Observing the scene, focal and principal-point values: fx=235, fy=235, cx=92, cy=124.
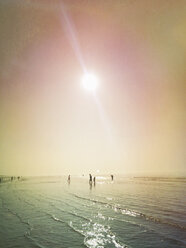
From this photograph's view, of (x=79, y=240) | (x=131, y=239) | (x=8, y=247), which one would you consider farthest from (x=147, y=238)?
(x=8, y=247)

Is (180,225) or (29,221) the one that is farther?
(29,221)

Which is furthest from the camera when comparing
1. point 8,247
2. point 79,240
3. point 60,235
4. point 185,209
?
point 185,209

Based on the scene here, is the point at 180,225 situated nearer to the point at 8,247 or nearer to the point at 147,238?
the point at 147,238

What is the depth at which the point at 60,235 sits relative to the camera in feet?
46.8

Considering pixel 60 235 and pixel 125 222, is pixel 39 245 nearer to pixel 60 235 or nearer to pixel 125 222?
pixel 60 235

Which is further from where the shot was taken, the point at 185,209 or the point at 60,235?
the point at 185,209

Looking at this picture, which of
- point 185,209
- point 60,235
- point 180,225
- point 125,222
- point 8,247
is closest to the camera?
point 8,247

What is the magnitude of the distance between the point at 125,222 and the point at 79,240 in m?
5.36

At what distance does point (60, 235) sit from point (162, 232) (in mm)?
6349

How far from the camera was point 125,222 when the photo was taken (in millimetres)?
17500

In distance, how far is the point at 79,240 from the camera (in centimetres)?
1326

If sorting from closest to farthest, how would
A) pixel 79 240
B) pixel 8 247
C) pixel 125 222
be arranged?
pixel 8 247
pixel 79 240
pixel 125 222

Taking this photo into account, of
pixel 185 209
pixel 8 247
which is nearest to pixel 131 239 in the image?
pixel 8 247

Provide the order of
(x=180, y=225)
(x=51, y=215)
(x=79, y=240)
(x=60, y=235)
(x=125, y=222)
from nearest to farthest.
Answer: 1. (x=79, y=240)
2. (x=60, y=235)
3. (x=180, y=225)
4. (x=125, y=222)
5. (x=51, y=215)
